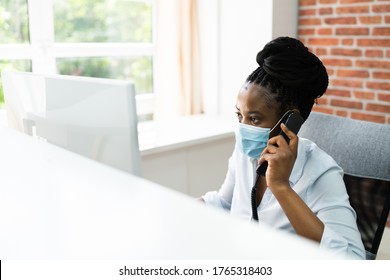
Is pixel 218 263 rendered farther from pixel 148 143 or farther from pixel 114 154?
pixel 148 143

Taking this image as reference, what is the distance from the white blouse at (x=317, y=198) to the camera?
104cm

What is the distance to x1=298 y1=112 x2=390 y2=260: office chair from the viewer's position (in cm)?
127

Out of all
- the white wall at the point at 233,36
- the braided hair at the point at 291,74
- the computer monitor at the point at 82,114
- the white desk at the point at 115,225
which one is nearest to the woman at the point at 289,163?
the braided hair at the point at 291,74

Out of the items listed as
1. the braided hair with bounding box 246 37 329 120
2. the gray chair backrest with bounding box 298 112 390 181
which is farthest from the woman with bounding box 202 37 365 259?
the gray chair backrest with bounding box 298 112 390 181

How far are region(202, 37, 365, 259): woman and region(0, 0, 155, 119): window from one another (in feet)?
5.56

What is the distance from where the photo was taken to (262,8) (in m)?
2.90

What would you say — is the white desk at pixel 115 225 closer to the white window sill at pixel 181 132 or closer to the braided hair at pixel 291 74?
the braided hair at pixel 291 74

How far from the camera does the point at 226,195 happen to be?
4.67 ft

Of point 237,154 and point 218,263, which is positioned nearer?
point 218,263

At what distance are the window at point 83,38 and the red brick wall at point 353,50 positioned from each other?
1092mm

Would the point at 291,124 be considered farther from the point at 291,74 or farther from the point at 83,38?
the point at 83,38

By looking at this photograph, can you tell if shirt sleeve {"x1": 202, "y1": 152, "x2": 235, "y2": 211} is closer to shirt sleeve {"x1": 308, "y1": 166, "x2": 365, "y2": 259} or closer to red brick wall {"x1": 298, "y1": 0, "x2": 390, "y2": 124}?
shirt sleeve {"x1": 308, "y1": 166, "x2": 365, "y2": 259}

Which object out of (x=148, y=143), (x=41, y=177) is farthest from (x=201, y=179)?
(x=41, y=177)

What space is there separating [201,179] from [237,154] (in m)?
1.29
